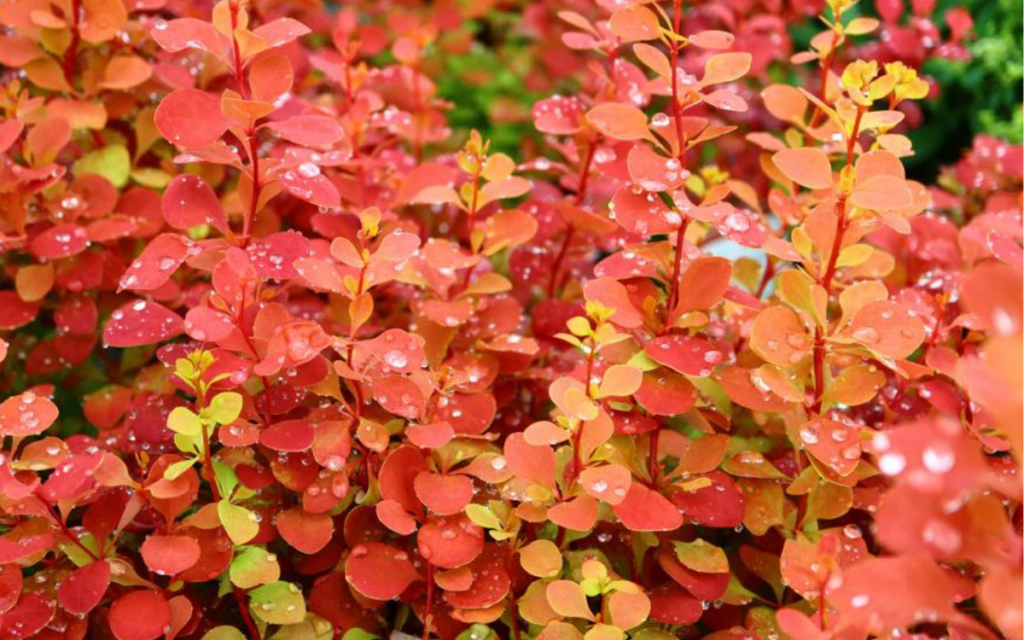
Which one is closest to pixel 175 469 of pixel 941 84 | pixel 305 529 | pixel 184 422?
pixel 184 422

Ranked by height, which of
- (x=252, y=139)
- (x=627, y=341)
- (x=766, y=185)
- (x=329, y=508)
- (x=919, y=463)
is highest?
(x=919, y=463)

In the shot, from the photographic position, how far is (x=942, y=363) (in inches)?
38.2

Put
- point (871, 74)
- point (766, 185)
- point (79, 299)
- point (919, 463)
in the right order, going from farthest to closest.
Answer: point (766, 185) < point (79, 299) < point (871, 74) < point (919, 463)

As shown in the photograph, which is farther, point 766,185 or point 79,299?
point 766,185

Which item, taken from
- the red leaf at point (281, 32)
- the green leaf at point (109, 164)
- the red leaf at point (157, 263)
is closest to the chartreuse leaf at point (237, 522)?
the red leaf at point (157, 263)

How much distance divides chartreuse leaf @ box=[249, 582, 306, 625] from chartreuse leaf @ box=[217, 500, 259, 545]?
0.08 meters

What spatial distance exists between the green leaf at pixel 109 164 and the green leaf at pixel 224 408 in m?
0.52

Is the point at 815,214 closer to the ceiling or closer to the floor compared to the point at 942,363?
closer to the ceiling

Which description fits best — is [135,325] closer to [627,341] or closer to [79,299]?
[79,299]

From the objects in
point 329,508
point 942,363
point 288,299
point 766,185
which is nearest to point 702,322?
point 942,363

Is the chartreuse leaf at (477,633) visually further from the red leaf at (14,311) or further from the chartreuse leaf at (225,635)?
the red leaf at (14,311)

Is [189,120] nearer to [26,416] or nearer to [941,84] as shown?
[26,416]

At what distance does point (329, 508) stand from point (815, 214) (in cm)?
51

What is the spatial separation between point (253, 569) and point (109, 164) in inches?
24.1
